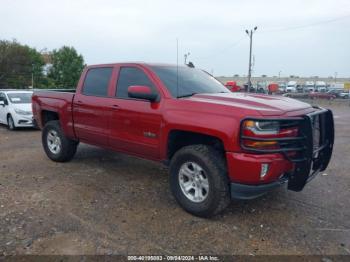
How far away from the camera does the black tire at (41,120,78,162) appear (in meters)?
6.43

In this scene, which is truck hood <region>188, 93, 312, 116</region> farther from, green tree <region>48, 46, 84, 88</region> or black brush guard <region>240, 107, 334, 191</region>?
green tree <region>48, 46, 84, 88</region>

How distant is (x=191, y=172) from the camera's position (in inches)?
167

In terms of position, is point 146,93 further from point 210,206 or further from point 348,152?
point 348,152

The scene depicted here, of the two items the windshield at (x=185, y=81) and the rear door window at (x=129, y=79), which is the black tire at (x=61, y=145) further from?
the windshield at (x=185, y=81)

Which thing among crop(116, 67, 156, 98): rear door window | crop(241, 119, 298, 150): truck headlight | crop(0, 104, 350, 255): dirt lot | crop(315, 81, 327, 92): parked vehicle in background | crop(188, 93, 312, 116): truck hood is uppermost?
crop(116, 67, 156, 98): rear door window

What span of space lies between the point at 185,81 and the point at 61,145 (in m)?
2.84

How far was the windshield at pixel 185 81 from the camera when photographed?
4754 mm

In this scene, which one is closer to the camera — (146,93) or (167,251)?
(167,251)

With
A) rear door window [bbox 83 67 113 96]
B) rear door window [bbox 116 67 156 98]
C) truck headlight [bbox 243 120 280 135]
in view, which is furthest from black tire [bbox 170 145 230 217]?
rear door window [bbox 83 67 113 96]

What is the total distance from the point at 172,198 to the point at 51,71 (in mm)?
51921

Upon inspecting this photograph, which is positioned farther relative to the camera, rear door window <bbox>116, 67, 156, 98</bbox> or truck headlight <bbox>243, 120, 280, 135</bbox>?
rear door window <bbox>116, 67, 156, 98</bbox>

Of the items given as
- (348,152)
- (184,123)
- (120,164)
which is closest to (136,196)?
(184,123)

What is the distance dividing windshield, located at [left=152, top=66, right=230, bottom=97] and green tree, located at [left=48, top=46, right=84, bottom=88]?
49.0 m

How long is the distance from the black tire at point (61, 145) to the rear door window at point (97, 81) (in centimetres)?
104
